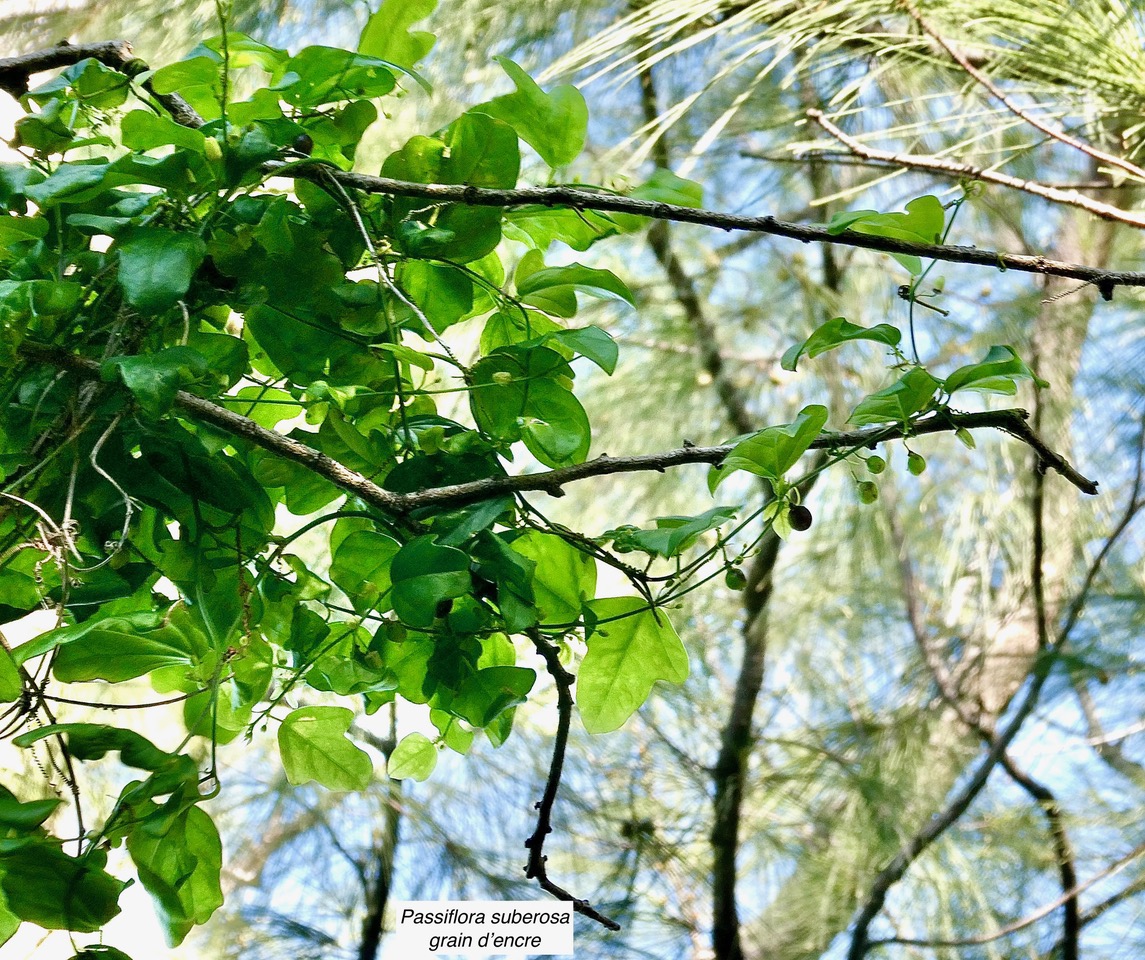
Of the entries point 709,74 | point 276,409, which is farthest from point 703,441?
point 276,409

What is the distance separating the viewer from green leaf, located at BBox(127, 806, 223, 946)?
0.88 ft

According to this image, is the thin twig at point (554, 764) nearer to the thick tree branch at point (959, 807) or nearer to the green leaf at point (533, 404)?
the green leaf at point (533, 404)

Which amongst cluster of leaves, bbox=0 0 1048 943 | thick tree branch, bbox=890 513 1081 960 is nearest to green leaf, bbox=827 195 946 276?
cluster of leaves, bbox=0 0 1048 943

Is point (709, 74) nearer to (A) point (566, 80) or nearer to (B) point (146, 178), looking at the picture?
(A) point (566, 80)

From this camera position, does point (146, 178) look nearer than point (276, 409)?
Yes

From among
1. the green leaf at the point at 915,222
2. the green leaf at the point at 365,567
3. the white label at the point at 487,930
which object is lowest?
the white label at the point at 487,930

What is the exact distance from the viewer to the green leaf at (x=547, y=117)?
0.33m

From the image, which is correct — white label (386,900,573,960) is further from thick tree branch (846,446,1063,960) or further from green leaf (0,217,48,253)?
thick tree branch (846,446,1063,960)

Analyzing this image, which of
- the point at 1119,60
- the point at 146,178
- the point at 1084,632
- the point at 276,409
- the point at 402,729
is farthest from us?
the point at 1084,632

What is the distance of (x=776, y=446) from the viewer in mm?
278

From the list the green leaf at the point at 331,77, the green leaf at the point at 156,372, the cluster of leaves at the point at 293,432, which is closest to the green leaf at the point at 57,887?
the cluster of leaves at the point at 293,432

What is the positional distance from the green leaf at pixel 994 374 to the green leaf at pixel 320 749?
213 mm

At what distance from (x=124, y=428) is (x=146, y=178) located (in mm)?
75

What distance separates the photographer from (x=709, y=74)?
3.35 ft
